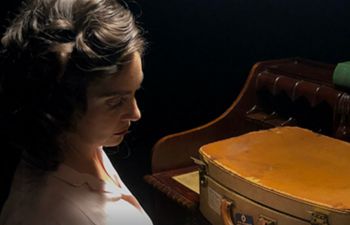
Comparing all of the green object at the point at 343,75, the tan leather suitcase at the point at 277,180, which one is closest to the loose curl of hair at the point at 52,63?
the tan leather suitcase at the point at 277,180

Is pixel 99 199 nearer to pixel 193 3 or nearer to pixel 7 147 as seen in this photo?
pixel 7 147

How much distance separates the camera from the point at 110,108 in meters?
0.72

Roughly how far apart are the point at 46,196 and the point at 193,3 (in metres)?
1.19

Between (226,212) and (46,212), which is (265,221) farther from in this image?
(46,212)

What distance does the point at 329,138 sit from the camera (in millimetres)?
1229

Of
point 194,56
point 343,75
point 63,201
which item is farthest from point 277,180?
point 194,56

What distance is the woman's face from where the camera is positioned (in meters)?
0.69

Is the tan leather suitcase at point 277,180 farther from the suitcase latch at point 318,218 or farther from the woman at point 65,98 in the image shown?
the woman at point 65,98

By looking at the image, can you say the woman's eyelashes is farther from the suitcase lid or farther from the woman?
the suitcase lid

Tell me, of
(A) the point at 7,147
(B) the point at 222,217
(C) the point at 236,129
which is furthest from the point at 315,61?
(A) the point at 7,147

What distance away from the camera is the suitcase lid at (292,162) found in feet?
3.14

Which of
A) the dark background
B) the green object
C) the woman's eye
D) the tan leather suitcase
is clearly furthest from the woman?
the dark background

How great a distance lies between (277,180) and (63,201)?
481mm

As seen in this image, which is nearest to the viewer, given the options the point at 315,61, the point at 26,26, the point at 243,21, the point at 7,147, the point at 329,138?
the point at 26,26
